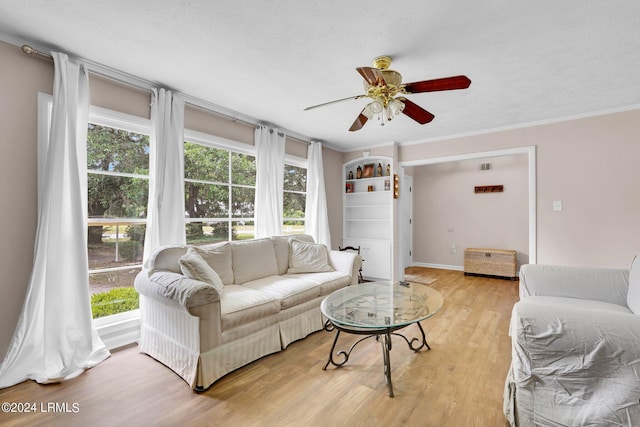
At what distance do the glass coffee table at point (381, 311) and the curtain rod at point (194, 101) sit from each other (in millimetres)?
2557

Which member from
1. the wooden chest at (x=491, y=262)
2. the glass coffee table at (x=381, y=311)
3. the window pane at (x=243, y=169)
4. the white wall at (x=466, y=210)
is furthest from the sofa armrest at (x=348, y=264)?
the white wall at (x=466, y=210)

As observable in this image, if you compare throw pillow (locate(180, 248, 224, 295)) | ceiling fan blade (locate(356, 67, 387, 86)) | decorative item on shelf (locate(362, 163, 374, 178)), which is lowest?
throw pillow (locate(180, 248, 224, 295))

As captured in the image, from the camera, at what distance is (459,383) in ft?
6.96

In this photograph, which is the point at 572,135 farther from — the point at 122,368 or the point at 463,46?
the point at 122,368

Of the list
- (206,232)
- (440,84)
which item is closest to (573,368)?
(440,84)

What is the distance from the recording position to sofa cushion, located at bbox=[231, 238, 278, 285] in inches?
122

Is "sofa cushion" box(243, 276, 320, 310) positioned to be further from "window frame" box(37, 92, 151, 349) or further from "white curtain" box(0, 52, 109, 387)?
"white curtain" box(0, 52, 109, 387)

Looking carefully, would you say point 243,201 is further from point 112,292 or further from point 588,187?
point 588,187

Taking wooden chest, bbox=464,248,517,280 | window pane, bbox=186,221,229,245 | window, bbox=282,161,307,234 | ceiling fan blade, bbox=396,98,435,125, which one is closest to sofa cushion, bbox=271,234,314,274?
window pane, bbox=186,221,229,245

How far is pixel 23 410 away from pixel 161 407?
2.78ft

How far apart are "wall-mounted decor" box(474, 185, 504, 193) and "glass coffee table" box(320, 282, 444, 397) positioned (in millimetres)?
4215

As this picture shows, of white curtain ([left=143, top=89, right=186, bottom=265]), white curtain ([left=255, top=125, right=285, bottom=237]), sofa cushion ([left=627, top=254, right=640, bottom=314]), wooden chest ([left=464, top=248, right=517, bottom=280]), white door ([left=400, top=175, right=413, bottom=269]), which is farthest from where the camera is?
white door ([left=400, top=175, right=413, bottom=269])

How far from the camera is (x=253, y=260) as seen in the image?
10.7 ft

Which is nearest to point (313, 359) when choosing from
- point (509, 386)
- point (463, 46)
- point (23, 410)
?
point (509, 386)
